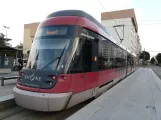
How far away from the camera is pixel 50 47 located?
18.3ft

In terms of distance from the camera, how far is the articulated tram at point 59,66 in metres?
5.06

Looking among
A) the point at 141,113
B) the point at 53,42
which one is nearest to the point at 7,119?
the point at 53,42

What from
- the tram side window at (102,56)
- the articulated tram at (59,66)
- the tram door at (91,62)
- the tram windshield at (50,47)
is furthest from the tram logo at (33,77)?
the tram side window at (102,56)

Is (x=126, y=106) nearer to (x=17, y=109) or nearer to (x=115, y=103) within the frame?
(x=115, y=103)

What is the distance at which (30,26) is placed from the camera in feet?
303

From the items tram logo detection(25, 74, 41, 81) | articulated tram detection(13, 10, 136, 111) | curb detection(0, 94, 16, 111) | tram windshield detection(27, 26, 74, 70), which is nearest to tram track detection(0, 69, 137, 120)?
curb detection(0, 94, 16, 111)

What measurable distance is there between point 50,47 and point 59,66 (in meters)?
0.68

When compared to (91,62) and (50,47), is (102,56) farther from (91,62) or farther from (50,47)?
(50,47)

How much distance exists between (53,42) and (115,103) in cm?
309

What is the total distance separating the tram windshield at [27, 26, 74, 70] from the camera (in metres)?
5.41

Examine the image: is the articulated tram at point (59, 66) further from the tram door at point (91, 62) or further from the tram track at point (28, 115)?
the tram track at point (28, 115)

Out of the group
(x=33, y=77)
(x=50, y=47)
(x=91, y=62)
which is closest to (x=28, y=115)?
(x=33, y=77)

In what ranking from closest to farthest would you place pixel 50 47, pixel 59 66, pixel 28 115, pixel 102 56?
pixel 59 66 < pixel 50 47 < pixel 28 115 < pixel 102 56

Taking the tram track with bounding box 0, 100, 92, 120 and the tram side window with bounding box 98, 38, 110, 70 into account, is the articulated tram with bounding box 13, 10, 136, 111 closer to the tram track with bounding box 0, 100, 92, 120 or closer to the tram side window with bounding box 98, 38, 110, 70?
the tram track with bounding box 0, 100, 92, 120
